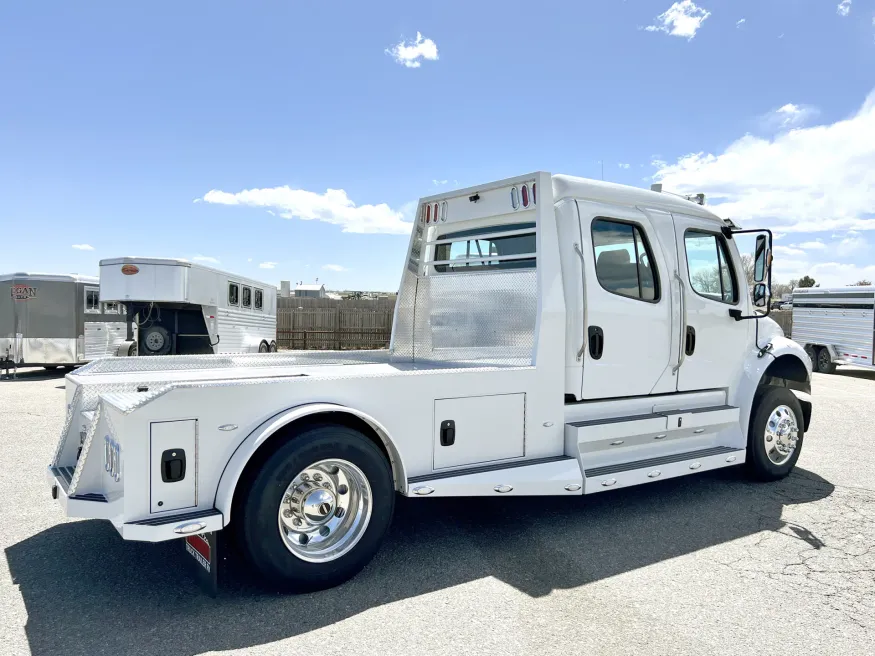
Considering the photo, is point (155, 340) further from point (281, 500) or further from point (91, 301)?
point (281, 500)

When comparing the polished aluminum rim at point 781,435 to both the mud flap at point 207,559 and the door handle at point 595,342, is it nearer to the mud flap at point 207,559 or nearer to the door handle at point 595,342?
the door handle at point 595,342

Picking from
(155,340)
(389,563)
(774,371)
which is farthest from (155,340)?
(774,371)

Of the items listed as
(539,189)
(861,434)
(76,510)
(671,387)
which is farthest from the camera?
(861,434)

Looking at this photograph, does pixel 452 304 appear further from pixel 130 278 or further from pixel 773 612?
pixel 130 278

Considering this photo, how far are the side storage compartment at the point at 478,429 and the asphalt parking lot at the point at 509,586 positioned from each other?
0.66 m

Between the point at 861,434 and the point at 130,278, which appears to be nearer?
the point at 861,434

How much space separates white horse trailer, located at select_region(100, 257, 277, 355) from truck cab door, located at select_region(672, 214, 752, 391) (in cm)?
1033

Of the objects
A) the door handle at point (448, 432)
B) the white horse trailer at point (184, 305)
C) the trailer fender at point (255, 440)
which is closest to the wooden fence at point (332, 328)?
the white horse trailer at point (184, 305)

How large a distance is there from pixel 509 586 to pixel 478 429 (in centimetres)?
96

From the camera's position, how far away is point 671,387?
17.6ft

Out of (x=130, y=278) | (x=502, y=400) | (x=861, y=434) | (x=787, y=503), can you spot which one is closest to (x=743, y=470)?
(x=787, y=503)

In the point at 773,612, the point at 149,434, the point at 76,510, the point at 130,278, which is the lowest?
the point at 773,612

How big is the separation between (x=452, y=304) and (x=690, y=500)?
2.70m

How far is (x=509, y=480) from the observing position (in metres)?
4.13
